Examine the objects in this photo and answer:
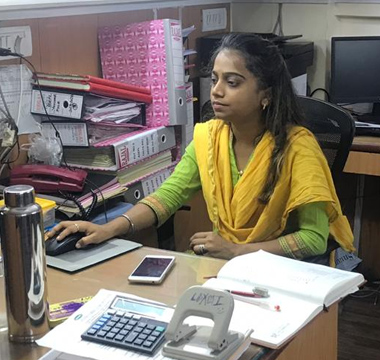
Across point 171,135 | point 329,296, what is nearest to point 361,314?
point 171,135

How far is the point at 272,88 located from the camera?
6.10 ft

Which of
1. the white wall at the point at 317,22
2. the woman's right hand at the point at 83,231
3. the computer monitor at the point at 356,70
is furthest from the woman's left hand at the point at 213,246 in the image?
the white wall at the point at 317,22

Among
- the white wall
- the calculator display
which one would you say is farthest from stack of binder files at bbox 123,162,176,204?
the white wall

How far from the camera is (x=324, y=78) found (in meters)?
3.30

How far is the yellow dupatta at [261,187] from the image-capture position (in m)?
1.75

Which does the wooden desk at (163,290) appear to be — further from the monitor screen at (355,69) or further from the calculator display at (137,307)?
the monitor screen at (355,69)

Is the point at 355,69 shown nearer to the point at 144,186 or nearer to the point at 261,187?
the point at 144,186

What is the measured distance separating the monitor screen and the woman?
4.12 ft

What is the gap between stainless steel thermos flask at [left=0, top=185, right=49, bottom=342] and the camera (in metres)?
1.08

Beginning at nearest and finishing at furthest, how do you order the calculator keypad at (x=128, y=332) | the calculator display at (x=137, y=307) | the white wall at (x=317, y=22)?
the calculator keypad at (x=128, y=332), the calculator display at (x=137, y=307), the white wall at (x=317, y=22)

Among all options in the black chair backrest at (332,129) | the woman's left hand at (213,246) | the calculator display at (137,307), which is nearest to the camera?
the calculator display at (137,307)

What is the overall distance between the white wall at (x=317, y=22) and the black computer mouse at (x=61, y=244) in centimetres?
204

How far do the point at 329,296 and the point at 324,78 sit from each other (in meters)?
2.21

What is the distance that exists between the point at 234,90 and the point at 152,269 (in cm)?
61
